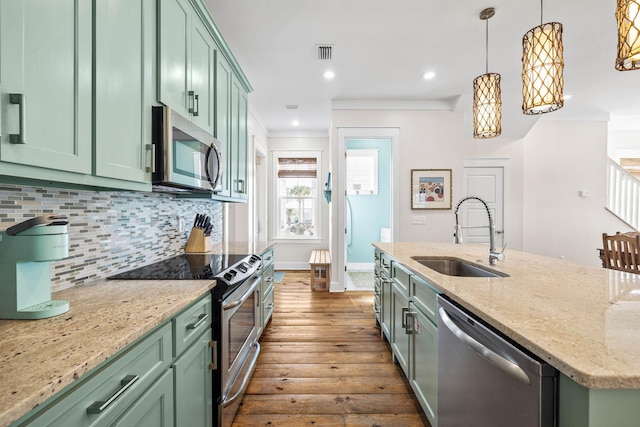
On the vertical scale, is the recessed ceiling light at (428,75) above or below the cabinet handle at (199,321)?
above

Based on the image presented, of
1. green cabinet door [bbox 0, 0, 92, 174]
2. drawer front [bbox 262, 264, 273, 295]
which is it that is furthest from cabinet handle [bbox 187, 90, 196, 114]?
drawer front [bbox 262, 264, 273, 295]

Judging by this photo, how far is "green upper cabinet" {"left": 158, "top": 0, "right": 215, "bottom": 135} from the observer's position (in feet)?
4.72

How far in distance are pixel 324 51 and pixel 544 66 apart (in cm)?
193

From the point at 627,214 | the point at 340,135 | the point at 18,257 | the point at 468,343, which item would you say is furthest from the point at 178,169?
the point at 627,214

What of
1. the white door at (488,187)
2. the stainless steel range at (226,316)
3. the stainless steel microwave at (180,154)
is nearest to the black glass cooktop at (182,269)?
the stainless steel range at (226,316)

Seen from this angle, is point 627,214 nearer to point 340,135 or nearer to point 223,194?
point 340,135

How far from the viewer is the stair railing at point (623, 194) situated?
15.7 ft

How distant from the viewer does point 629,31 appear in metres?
1.14

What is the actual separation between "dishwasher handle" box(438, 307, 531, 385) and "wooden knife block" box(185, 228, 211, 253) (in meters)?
1.94

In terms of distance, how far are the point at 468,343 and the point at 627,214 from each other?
609cm

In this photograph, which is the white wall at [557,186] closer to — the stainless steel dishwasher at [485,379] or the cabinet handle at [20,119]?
the stainless steel dishwasher at [485,379]

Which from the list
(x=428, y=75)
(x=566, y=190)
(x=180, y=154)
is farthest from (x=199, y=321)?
A: (x=566, y=190)

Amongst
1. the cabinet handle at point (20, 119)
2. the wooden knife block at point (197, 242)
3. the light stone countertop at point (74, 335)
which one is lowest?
the light stone countertop at point (74, 335)

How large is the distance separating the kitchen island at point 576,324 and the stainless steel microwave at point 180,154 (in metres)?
1.38
